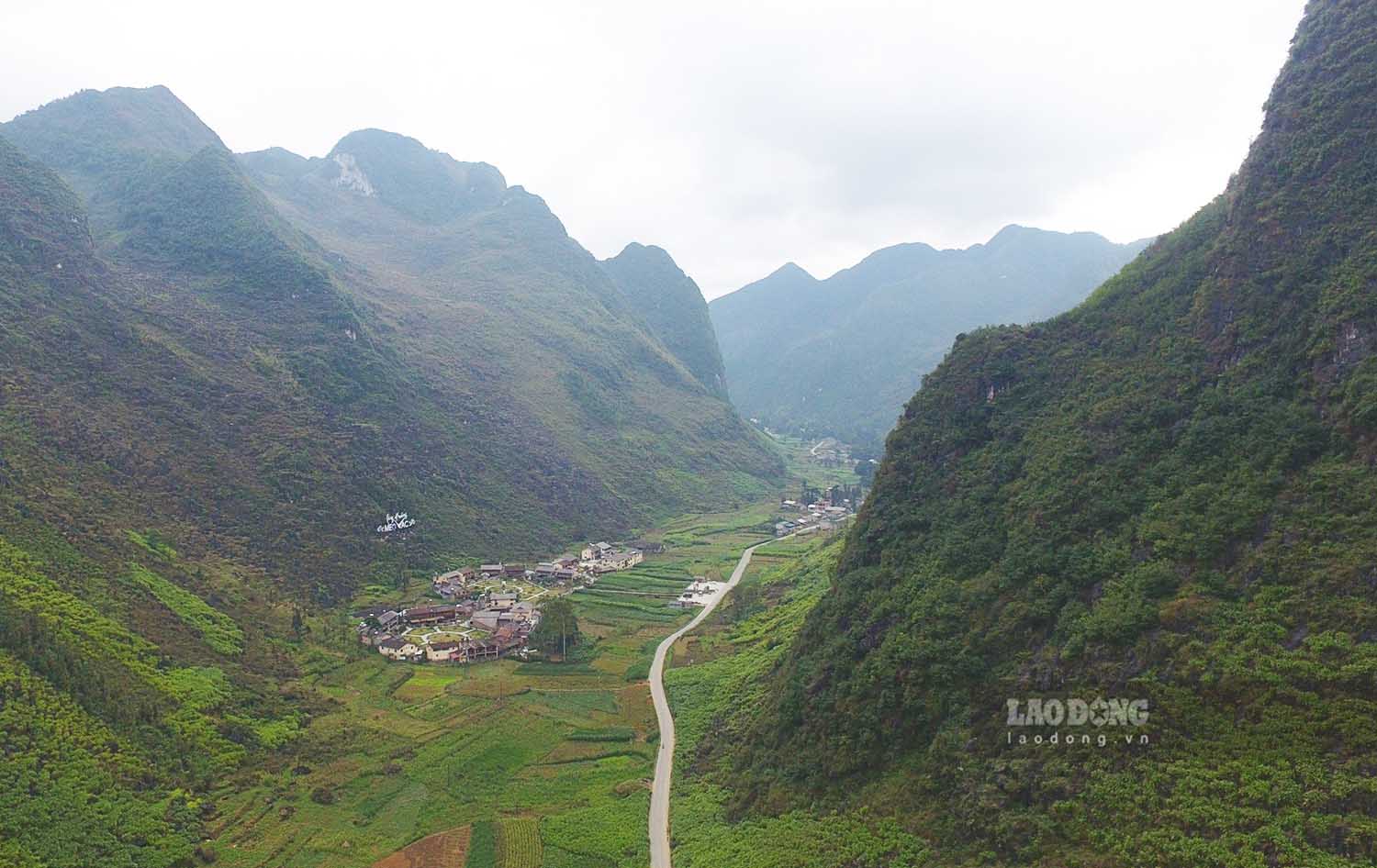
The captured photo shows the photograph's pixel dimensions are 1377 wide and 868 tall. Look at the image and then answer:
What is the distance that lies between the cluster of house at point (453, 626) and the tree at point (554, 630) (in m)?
2.66

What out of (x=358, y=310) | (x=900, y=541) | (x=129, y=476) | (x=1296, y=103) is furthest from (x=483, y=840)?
(x=358, y=310)

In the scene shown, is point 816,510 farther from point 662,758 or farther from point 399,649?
point 662,758

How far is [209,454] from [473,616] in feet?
96.6

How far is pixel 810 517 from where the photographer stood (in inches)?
4604

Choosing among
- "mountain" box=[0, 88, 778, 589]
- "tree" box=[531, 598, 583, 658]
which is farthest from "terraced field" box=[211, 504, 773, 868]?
"mountain" box=[0, 88, 778, 589]

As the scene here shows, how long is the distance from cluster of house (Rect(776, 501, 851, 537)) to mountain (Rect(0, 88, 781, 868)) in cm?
1152

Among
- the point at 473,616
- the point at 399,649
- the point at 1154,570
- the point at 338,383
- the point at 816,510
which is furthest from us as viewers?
the point at 816,510

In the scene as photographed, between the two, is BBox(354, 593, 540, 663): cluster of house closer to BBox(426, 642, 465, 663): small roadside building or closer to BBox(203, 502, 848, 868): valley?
BBox(426, 642, 465, 663): small roadside building

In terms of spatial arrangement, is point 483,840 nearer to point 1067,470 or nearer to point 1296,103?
point 1067,470

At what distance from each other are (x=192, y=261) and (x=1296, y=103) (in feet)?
385

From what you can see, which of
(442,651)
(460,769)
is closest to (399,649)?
(442,651)

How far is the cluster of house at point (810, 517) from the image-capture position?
353 ft

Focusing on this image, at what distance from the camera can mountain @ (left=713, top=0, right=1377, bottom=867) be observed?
19094 mm

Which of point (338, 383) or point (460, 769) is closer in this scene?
point (460, 769)
